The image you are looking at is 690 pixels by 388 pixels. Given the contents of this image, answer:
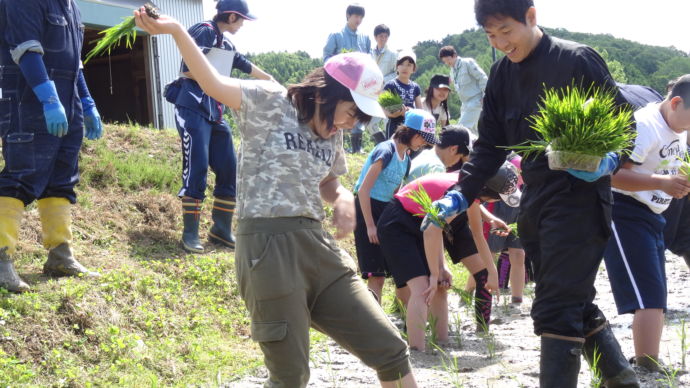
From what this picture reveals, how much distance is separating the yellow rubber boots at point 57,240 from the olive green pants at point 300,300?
2535mm

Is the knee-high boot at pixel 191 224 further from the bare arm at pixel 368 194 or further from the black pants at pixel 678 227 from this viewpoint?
the black pants at pixel 678 227

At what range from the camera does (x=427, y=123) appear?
597 cm

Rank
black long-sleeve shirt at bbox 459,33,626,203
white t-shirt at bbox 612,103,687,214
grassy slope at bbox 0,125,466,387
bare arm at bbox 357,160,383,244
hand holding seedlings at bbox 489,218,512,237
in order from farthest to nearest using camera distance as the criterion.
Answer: bare arm at bbox 357,160,383,244
hand holding seedlings at bbox 489,218,512,237
grassy slope at bbox 0,125,466,387
white t-shirt at bbox 612,103,687,214
black long-sleeve shirt at bbox 459,33,626,203

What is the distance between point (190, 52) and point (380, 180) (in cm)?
345

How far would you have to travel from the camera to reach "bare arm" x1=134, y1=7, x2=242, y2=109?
2.88 meters

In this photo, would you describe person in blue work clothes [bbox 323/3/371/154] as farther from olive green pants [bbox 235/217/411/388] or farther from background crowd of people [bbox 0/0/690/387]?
olive green pants [bbox 235/217/411/388]

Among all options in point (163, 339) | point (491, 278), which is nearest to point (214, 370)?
point (163, 339)

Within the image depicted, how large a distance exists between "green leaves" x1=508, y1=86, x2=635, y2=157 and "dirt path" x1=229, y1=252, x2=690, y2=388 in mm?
1360

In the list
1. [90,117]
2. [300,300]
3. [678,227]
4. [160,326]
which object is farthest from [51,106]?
[678,227]

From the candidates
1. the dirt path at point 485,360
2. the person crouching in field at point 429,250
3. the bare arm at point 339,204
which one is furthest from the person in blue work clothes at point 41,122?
the bare arm at point 339,204

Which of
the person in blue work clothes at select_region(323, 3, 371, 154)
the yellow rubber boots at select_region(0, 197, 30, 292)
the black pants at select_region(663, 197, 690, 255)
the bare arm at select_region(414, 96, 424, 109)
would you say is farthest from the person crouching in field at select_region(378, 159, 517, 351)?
the person in blue work clothes at select_region(323, 3, 371, 154)

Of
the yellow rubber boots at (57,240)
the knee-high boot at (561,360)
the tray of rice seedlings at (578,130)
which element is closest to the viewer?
the tray of rice seedlings at (578,130)

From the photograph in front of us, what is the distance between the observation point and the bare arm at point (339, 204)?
3.27m

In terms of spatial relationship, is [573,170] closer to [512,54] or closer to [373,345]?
[512,54]
